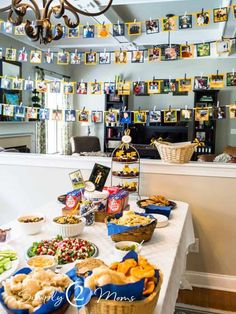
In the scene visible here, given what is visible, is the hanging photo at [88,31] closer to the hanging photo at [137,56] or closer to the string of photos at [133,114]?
the hanging photo at [137,56]

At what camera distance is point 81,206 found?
1.96 metres

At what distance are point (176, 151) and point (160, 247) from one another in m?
1.19

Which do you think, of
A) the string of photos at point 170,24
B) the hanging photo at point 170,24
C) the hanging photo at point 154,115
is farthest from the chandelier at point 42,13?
the hanging photo at point 154,115

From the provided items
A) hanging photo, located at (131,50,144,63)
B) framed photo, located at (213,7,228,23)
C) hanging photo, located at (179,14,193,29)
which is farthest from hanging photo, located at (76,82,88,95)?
framed photo, located at (213,7,228,23)

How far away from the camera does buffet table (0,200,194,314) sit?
4.15ft

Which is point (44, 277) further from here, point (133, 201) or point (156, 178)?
point (156, 178)

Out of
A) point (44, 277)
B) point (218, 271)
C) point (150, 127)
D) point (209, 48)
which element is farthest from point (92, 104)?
point (44, 277)

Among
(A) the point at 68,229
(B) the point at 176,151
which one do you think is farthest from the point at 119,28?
(A) the point at 68,229

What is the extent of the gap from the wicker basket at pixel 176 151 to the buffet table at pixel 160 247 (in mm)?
667

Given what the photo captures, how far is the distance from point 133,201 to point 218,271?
3.30 ft

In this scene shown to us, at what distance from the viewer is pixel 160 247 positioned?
161 cm

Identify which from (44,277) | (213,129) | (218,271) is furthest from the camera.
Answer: (213,129)

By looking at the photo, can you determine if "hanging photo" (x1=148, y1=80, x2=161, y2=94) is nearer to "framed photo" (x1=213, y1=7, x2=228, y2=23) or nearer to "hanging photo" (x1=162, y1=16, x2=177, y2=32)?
"hanging photo" (x1=162, y1=16, x2=177, y2=32)

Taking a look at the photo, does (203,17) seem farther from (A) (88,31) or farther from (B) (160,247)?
(B) (160,247)
